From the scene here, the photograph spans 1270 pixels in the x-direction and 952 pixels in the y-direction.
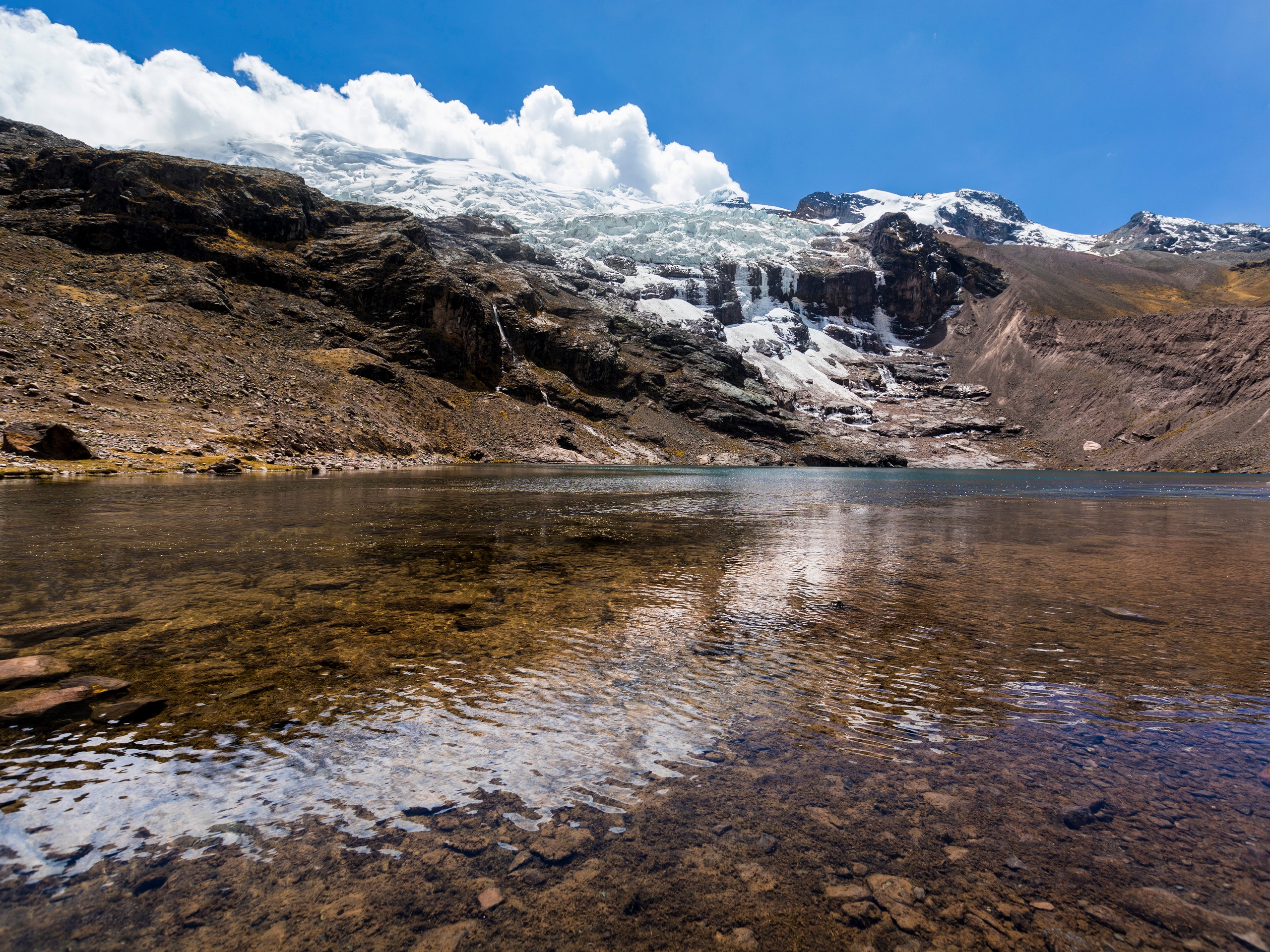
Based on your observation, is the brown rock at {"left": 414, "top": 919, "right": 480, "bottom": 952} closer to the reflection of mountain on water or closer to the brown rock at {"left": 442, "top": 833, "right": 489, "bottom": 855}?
the brown rock at {"left": 442, "top": 833, "right": 489, "bottom": 855}

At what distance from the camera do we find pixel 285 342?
10225cm

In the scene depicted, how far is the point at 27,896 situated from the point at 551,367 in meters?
178

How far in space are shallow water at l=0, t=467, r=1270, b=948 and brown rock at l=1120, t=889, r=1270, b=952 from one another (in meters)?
0.17

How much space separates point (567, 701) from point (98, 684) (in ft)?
19.0

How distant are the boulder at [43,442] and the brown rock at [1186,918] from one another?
62.1 meters

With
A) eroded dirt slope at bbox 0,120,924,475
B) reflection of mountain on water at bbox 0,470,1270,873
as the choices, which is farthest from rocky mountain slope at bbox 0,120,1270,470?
reflection of mountain on water at bbox 0,470,1270,873

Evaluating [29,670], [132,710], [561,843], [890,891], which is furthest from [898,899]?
[29,670]

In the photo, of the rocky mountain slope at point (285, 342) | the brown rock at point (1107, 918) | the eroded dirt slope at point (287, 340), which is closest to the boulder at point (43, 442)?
the rocky mountain slope at point (285, 342)

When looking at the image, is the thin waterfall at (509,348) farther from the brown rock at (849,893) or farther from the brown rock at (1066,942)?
the brown rock at (1066,942)

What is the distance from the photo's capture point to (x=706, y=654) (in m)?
8.99

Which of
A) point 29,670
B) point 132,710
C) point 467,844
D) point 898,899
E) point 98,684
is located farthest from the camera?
point 29,670

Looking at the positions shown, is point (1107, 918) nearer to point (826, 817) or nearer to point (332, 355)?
point (826, 817)

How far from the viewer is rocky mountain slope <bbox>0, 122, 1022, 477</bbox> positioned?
2426 inches

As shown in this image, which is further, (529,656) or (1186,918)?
(529,656)
